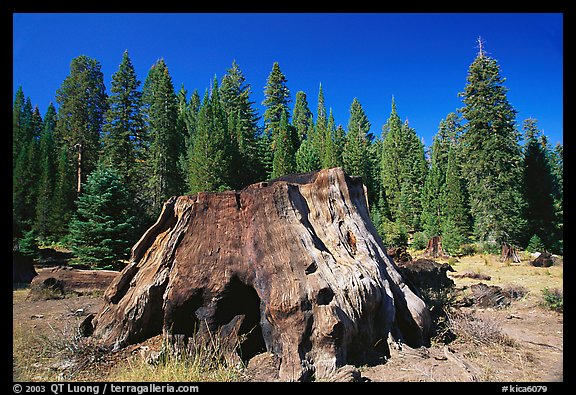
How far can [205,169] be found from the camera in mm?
29125

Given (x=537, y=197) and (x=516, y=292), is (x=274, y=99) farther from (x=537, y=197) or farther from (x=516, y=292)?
(x=516, y=292)

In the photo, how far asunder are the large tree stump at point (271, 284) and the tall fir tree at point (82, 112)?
2759 cm

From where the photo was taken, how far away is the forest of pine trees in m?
20.2

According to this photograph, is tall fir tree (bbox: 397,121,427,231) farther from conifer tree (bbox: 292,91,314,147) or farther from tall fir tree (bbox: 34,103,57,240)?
tall fir tree (bbox: 34,103,57,240)

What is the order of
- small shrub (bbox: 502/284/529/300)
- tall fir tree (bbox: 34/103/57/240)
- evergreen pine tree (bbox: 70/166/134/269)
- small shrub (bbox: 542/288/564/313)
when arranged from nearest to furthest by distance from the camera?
small shrub (bbox: 542/288/564/313) < small shrub (bbox: 502/284/529/300) < evergreen pine tree (bbox: 70/166/134/269) < tall fir tree (bbox: 34/103/57/240)

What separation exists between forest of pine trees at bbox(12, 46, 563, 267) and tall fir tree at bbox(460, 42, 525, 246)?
0.07 m

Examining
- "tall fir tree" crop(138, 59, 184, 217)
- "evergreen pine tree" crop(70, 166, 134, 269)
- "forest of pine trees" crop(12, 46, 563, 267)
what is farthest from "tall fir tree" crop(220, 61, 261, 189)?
"evergreen pine tree" crop(70, 166, 134, 269)

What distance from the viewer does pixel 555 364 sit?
4953mm

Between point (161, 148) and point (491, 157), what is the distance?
27.7m

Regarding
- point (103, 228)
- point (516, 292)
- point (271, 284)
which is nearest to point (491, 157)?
point (516, 292)

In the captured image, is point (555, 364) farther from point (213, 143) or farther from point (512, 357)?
point (213, 143)

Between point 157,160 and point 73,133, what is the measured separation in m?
7.53

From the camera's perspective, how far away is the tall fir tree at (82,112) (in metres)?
29.1
